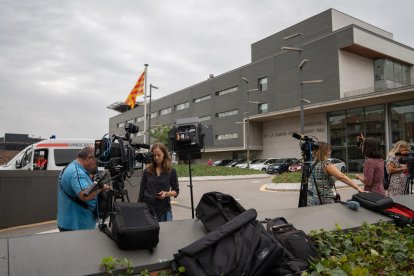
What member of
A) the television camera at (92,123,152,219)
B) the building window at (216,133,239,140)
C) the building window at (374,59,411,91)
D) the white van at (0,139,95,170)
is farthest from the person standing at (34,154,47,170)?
the building window at (216,133,239,140)

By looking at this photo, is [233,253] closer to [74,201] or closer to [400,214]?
[74,201]

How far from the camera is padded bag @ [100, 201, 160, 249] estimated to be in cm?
221

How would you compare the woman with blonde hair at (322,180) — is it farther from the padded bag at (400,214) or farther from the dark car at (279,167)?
the dark car at (279,167)

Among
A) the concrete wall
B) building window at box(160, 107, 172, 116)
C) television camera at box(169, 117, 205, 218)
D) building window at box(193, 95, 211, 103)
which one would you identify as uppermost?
building window at box(193, 95, 211, 103)

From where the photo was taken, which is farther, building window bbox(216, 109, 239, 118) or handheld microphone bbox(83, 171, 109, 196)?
building window bbox(216, 109, 239, 118)

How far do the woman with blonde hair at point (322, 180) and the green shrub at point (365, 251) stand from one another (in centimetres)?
105

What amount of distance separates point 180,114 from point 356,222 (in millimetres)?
56333

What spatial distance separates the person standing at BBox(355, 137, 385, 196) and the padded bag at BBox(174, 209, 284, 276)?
357cm

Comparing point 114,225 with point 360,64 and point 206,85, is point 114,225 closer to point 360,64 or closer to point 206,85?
point 360,64

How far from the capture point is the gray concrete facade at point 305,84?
32.8 meters

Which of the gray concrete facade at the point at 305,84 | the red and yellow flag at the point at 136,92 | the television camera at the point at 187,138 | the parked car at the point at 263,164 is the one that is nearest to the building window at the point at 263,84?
the gray concrete facade at the point at 305,84

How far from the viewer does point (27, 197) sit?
29.1ft

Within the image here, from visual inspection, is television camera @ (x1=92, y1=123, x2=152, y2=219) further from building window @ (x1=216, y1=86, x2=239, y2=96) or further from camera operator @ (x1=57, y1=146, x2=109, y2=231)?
building window @ (x1=216, y1=86, x2=239, y2=96)

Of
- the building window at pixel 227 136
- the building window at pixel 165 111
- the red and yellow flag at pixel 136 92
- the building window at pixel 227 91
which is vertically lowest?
the building window at pixel 227 136
